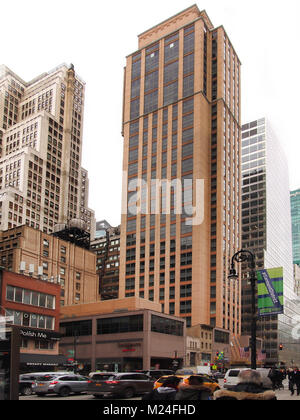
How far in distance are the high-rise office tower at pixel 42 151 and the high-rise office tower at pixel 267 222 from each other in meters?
54.9

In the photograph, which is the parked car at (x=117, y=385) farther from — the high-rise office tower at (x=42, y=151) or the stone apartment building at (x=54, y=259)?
the high-rise office tower at (x=42, y=151)

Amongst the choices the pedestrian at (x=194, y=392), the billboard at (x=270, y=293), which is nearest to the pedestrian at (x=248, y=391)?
the pedestrian at (x=194, y=392)

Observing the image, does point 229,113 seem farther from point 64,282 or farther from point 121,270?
point 64,282

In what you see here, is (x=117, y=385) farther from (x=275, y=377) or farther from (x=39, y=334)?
(x=39, y=334)

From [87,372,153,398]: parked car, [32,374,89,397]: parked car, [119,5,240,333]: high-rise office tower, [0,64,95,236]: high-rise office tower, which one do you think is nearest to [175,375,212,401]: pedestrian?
[87,372,153,398]: parked car

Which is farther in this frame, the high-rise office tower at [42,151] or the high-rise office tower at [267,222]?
the high-rise office tower at [267,222]

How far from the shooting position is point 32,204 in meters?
142

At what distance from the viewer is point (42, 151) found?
490 ft

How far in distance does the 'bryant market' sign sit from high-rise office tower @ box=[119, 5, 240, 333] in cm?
5477

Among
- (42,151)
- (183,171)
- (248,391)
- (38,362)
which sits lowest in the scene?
(38,362)

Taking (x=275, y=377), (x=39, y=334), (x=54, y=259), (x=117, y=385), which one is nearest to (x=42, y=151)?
(x=54, y=259)

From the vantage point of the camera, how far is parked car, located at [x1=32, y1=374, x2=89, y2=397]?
98.0 feet

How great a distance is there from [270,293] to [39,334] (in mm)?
39353

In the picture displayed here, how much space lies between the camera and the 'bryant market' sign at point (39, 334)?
58.1 m
